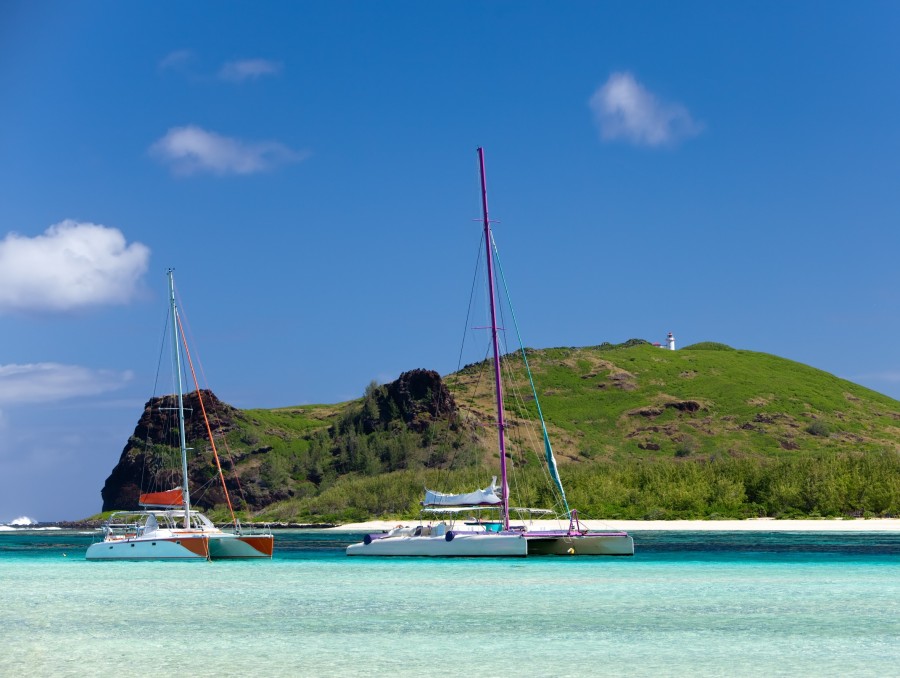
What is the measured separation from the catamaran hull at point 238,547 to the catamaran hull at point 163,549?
0.77 meters

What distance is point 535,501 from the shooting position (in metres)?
120

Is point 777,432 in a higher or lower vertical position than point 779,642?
higher

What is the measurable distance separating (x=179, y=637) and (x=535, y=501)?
92.8 metres

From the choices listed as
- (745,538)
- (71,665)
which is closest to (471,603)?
(71,665)

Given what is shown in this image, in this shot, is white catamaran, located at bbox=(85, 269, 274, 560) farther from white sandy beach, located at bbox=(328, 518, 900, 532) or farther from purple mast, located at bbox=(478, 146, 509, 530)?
white sandy beach, located at bbox=(328, 518, 900, 532)

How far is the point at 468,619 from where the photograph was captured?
31.7 metres

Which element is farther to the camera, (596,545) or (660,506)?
(660,506)

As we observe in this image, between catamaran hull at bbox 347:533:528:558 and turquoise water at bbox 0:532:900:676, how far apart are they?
736 millimetres

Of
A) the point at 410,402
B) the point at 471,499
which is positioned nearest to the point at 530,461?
the point at 410,402

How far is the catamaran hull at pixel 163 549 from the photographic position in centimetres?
6159

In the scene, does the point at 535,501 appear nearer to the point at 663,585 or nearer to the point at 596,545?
the point at 596,545

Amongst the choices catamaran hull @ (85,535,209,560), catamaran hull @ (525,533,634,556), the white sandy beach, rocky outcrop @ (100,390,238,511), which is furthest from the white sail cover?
rocky outcrop @ (100,390,238,511)

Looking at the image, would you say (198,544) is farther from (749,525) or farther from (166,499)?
(749,525)

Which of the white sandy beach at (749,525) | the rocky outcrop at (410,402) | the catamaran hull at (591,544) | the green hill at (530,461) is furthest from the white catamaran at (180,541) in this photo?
the rocky outcrop at (410,402)
